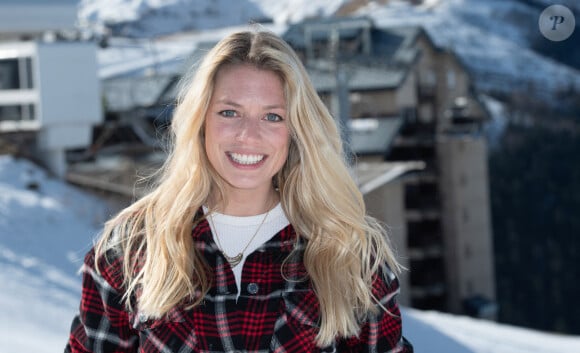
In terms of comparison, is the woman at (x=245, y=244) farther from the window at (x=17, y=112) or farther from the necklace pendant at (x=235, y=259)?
the window at (x=17, y=112)

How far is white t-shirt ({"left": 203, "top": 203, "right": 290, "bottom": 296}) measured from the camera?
2258 millimetres

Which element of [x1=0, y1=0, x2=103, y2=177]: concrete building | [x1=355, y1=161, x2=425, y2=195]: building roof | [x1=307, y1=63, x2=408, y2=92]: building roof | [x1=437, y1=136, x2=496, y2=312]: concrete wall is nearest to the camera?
[x1=0, y1=0, x2=103, y2=177]: concrete building

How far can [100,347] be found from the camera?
2.14 metres

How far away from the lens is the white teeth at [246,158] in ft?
7.29

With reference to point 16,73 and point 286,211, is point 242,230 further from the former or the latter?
point 16,73

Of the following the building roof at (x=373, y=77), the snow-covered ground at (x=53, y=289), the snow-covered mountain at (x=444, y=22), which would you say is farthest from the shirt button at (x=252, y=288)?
the building roof at (x=373, y=77)

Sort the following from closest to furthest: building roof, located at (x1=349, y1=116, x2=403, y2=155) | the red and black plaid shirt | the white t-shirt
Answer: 1. the red and black plaid shirt
2. the white t-shirt
3. building roof, located at (x1=349, y1=116, x2=403, y2=155)

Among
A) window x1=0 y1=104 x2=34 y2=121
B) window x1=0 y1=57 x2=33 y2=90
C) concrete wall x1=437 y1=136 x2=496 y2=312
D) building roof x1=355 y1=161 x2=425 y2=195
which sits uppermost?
window x1=0 y1=57 x2=33 y2=90

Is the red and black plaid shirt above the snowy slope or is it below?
above

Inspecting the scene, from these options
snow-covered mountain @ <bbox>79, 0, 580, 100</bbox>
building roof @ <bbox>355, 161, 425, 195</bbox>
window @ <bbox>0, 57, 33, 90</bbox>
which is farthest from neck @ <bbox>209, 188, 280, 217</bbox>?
snow-covered mountain @ <bbox>79, 0, 580, 100</bbox>

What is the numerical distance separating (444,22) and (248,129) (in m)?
50.1

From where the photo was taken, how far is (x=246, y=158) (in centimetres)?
222

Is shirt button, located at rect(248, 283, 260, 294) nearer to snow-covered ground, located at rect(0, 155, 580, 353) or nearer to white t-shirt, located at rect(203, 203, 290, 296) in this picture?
white t-shirt, located at rect(203, 203, 290, 296)

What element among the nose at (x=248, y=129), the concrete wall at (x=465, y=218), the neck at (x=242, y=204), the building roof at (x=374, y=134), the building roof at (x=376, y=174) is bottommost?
the concrete wall at (x=465, y=218)
